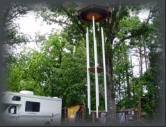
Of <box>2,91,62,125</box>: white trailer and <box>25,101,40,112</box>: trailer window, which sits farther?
<box>25,101,40,112</box>: trailer window

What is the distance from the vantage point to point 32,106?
623 cm

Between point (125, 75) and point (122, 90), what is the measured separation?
64cm

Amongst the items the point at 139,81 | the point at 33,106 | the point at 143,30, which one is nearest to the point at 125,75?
the point at 139,81

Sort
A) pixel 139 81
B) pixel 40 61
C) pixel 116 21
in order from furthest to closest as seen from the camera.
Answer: pixel 40 61 → pixel 139 81 → pixel 116 21

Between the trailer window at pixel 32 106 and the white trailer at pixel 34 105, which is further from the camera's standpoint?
the trailer window at pixel 32 106

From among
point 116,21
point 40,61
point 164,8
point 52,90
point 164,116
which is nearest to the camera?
point 164,116

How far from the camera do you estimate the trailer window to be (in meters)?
6.08

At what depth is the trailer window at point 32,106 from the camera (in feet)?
19.9

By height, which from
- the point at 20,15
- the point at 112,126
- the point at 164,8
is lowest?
the point at 112,126

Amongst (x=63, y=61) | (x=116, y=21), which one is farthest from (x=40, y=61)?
(x=116, y=21)

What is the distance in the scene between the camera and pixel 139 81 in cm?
766

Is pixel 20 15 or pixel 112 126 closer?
pixel 112 126

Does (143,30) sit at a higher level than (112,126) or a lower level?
higher

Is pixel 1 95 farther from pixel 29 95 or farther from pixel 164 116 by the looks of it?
pixel 29 95
